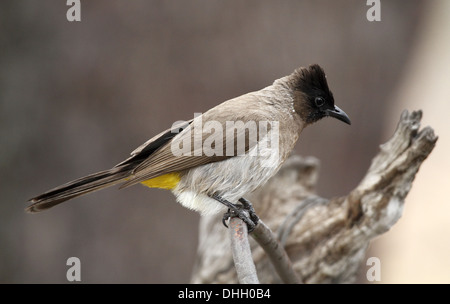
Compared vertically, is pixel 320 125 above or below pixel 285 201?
above

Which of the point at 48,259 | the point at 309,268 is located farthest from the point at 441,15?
the point at 48,259

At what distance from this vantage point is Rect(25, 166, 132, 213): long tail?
2.65m

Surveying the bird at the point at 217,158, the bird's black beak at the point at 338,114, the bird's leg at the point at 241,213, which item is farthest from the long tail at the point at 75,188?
the bird's black beak at the point at 338,114

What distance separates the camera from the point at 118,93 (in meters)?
4.69

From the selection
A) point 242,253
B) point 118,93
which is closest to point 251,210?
point 242,253

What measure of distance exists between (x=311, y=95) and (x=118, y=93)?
204 cm

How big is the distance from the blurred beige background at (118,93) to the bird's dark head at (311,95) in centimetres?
160

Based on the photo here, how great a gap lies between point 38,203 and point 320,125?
9.95 ft

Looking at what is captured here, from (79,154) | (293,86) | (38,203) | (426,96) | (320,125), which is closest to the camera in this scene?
(38,203)

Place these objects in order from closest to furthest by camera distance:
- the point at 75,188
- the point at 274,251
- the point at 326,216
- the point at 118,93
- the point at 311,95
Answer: the point at 75,188 < the point at 274,251 < the point at 311,95 < the point at 326,216 < the point at 118,93

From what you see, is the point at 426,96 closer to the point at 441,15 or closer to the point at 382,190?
the point at 441,15

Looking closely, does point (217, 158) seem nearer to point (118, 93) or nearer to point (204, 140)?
point (204, 140)

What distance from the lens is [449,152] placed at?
22.7 ft

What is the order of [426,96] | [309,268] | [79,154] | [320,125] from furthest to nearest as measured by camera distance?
[426,96], [320,125], [79,154], [309,268]
